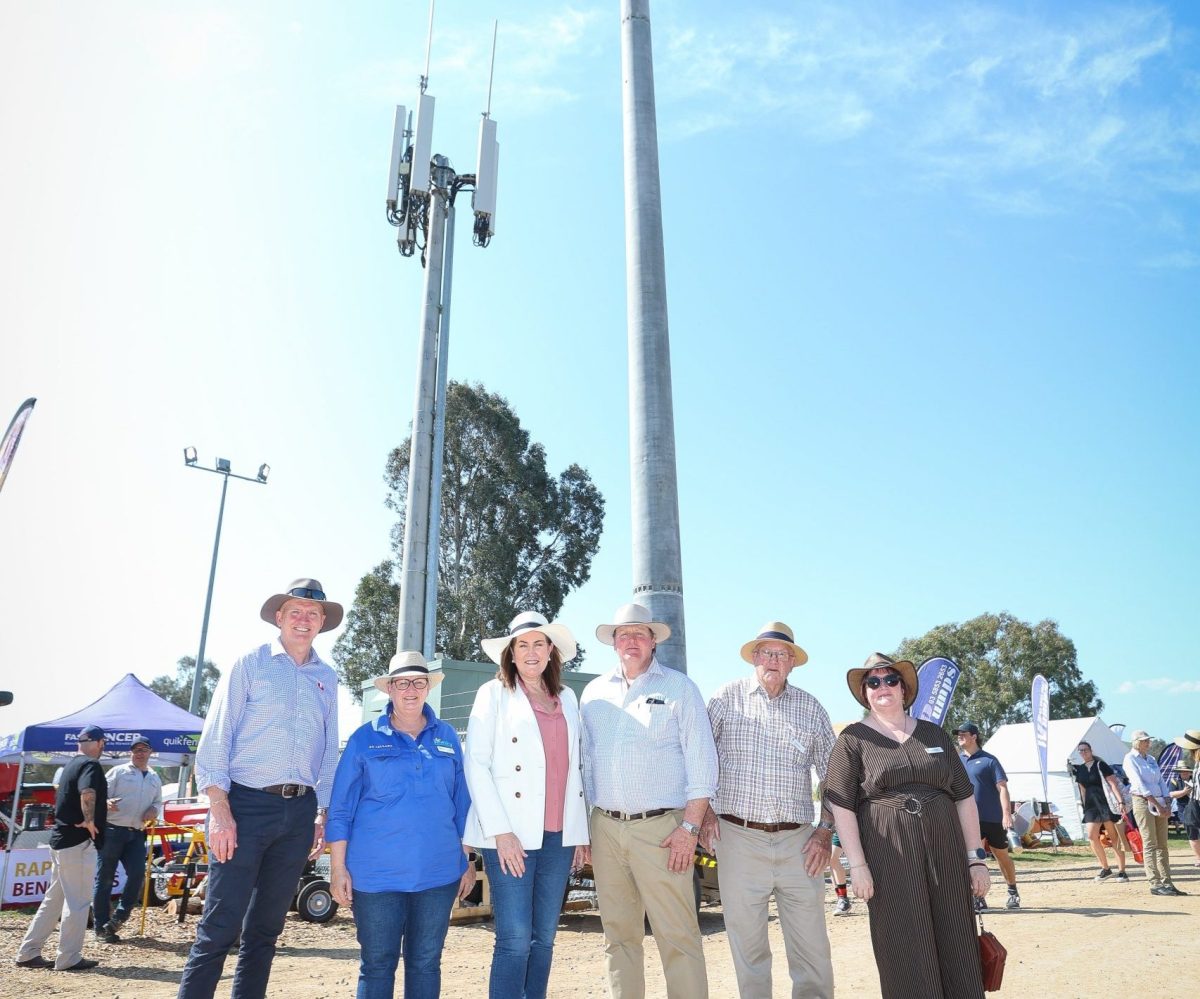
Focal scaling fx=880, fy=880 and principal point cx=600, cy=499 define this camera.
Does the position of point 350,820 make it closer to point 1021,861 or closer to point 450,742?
point 450,742

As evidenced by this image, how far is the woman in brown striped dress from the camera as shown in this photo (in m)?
3.76

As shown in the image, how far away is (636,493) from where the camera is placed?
6.33 meters

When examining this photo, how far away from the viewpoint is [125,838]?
28.5ft

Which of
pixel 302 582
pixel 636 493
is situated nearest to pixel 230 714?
pixel 302 582

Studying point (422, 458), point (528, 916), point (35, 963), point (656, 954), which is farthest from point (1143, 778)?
point (422, 458)

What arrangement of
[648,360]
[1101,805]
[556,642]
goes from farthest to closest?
[1101,805] → [648,360] → [556,642]

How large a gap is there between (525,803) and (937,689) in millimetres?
8924

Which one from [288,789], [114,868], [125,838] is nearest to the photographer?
[288,789]

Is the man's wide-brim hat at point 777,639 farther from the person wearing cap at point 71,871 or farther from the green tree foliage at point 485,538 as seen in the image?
the green tree foliage at point 485,538

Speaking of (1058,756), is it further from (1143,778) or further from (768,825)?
(768,825)

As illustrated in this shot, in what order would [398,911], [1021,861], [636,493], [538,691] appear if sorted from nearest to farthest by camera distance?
[398,911] < [538,691] < [636,493] < [1021,861]

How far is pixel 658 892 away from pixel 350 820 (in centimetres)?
142

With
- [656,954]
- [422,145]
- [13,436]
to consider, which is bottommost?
[656,954]

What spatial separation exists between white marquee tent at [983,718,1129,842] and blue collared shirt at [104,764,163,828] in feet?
77.7
